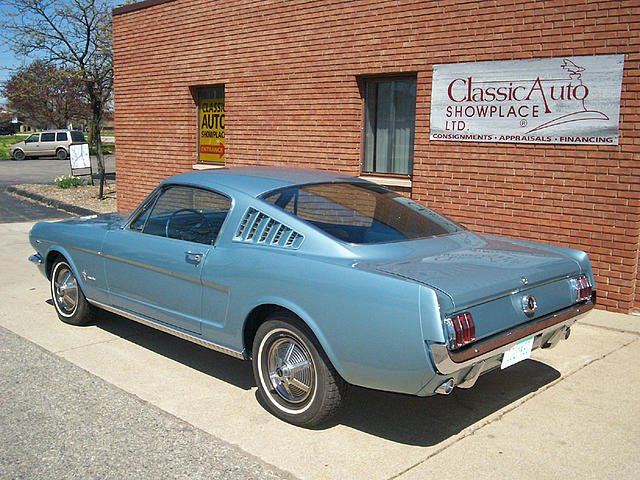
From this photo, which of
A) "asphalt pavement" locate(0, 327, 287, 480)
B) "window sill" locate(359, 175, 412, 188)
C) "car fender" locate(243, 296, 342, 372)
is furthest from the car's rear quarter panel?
"window sill" locate(359, 175, 412, 188)

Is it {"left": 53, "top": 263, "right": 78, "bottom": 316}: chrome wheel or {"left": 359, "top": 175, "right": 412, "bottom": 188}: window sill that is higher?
{"left": 359, "top": 175, "right": 412, "bottom": 188}: window sill

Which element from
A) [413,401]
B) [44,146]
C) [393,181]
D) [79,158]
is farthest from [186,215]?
[44,146]

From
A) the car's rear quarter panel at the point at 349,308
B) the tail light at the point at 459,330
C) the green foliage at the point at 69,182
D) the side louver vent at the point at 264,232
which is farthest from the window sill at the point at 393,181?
the green foliage at the point at 69,182

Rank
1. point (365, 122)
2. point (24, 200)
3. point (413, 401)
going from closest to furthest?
point (413, 401), point (365, 122), point (24, 200)

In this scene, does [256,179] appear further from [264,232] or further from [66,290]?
[66,290]

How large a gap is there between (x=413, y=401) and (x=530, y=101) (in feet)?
13.6

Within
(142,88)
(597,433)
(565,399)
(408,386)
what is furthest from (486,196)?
(142,88)

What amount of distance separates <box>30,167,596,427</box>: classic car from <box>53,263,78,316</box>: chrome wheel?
0.59 metres

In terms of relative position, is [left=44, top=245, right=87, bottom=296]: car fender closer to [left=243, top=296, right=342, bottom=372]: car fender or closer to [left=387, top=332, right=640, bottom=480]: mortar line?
[left=243, top=296, right=342, bottom=372]: car fender

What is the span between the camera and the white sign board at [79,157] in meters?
19.7

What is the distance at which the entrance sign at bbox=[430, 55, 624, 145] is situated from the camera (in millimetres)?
6750

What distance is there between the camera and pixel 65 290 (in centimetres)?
616

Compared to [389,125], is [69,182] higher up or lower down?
lower down

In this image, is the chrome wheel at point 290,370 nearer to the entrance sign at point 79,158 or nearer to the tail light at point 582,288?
the tail light at point 582,288
